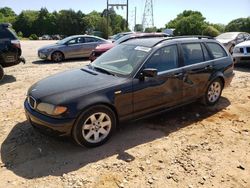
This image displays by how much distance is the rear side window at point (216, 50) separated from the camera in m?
6.09

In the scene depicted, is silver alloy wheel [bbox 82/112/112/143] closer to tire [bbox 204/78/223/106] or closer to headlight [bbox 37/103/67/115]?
headlight [bbox 37/103/67/115]

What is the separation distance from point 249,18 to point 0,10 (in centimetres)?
9934

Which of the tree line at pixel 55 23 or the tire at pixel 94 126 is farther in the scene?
the tree line at pixel 55 23

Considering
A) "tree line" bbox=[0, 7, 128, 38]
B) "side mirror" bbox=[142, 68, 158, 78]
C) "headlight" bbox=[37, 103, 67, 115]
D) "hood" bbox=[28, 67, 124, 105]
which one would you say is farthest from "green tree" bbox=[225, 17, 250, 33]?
"headlight" bbox=[37, 103, 67, 115]

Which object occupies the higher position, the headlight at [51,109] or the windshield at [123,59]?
the windshield at [123,59]

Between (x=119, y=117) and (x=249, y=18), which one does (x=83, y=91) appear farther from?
(x=249, y=18)

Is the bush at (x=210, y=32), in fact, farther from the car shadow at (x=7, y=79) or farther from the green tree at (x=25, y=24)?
the green tree at (x=25, y=24)

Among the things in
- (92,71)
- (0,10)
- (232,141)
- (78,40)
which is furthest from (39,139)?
(0,10)

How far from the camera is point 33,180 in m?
3.60

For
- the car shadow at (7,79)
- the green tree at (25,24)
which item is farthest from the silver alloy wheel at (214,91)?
the green tree at (25,24)

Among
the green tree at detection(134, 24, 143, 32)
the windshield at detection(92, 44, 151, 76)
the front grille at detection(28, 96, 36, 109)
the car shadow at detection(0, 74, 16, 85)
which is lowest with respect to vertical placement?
the car shadow at detection(0, 74, 16, 85)

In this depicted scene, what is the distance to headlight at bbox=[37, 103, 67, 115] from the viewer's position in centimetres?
398

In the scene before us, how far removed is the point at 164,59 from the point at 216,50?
5.79ft

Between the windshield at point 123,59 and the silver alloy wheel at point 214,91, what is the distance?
78.4 inches
